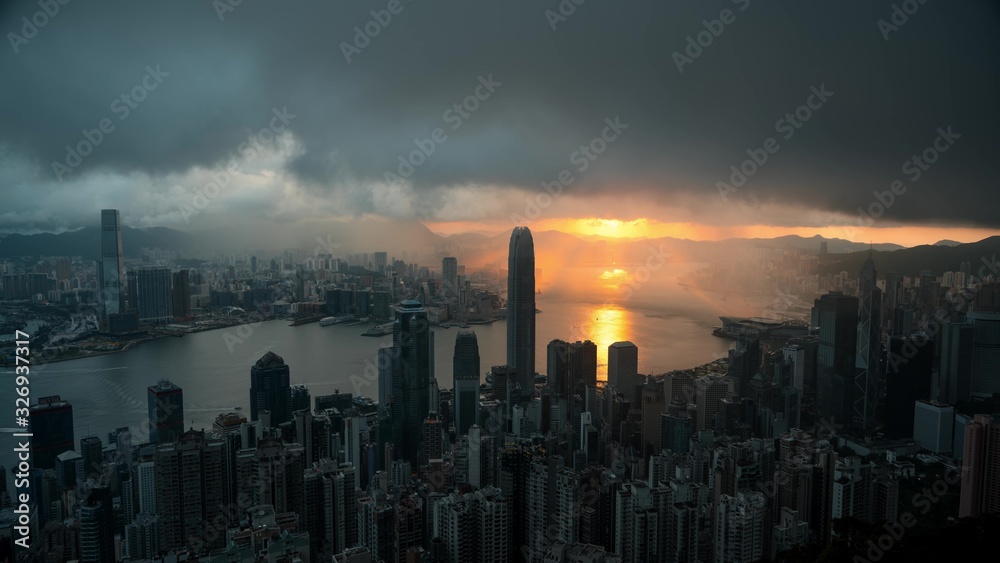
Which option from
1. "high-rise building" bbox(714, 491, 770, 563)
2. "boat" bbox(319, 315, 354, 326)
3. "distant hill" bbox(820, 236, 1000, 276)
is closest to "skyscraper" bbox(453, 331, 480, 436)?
"high-rise building" bbox(714, 491, 770, 563)

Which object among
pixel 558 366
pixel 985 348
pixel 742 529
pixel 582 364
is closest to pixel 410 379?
pixel 558 366

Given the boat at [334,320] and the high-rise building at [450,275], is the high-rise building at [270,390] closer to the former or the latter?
the high-rise building at [450,275]

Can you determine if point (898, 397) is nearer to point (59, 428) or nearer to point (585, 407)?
point (585, 407)

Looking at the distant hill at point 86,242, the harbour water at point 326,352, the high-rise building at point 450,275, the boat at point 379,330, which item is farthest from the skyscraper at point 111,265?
the high-rise building at point 450,275

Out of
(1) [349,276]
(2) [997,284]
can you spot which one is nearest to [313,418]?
(2) [997,284]

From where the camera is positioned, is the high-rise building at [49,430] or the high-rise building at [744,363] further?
the high-rise building at [744,363]
